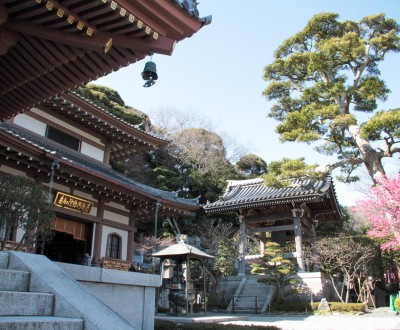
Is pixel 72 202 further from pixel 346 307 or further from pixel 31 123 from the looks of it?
pixel 346 307

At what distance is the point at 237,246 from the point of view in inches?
989

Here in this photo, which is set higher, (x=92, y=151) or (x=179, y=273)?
(x=92, y=151)

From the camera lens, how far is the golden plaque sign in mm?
11852

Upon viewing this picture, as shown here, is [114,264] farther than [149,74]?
Yes

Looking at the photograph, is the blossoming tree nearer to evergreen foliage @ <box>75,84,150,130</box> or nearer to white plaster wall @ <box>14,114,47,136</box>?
white plaster wall @ <box>14,114,47,136</box>

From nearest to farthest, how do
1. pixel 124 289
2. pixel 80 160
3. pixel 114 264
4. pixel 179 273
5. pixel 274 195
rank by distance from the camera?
pixel 124 289
pixel 114 264
pixel 80 160
pixel 179 273
pixel 274 195

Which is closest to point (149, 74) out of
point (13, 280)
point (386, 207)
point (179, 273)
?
point (13, 280)

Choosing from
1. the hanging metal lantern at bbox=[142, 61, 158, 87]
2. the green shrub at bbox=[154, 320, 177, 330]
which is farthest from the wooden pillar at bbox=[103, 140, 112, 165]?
the hanging metal lantern at bbox=[142, 61, 158, 87]

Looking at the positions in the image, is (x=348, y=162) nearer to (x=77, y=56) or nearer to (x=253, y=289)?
(x=253, y=289)

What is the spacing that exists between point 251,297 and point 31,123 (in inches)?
512

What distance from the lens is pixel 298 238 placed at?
63.8ft

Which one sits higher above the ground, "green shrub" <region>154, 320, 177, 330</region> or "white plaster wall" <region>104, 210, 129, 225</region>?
"white plaster wall" <region>104, 210, 129, 225</region>

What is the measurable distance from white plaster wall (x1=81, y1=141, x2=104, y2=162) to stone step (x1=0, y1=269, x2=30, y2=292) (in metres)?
11.3

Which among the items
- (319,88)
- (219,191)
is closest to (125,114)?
(219,191)
